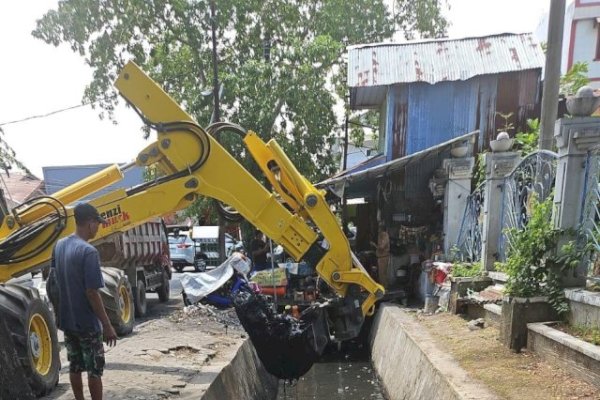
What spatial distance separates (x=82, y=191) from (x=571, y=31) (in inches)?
739

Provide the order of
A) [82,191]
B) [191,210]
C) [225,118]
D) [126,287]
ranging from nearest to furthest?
1. [82,191]
2. [126,287]
3. [225,118]
4. [191,210]

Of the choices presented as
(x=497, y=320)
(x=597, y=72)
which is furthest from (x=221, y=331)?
(x=597, y=72)

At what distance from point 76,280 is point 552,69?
7050 millimetres

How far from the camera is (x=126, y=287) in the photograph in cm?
867

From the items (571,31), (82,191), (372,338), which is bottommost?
(372,338)

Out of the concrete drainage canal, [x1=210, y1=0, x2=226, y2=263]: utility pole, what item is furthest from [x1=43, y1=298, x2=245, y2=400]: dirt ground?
[x1=210, y1=0, x2=226, y2=263]: utility pole

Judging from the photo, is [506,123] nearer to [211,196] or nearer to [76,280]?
[211,196]

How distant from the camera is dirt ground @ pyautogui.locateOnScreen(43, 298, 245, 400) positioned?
4465mm

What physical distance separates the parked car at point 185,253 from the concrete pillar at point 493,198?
17387 mm

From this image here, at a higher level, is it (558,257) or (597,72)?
(597,72)

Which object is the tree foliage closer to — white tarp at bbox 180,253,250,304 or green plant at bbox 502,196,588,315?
white tarp at bbox 180,253,250,304

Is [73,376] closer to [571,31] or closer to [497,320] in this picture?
[497,320]

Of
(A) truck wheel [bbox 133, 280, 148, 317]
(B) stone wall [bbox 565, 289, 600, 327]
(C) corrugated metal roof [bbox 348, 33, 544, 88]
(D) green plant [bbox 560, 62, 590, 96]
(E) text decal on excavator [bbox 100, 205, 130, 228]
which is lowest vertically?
(A) truck wheel [bbox 133, 280, 148, 317]

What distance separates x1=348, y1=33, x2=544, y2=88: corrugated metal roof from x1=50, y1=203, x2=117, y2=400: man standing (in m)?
9.64
